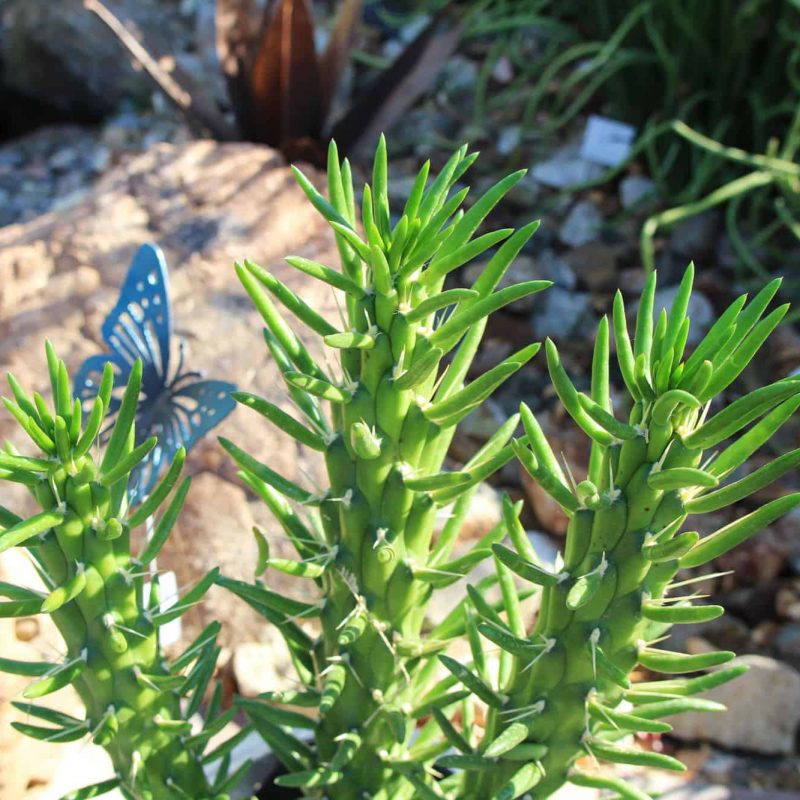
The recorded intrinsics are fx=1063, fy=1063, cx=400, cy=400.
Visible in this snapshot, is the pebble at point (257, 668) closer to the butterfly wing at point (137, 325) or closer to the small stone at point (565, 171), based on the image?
the butterfly wing at point (137, 325)

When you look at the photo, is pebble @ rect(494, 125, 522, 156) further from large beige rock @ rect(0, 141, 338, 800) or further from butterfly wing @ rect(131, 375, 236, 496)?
butterfly wing @ rect(131, 375, 236, 496)

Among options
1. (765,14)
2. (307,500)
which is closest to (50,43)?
(765,14)

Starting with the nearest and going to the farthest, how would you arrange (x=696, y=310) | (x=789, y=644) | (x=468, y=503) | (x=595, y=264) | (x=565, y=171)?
(x=468, y=503) < (x=789, y=644) < (x=696, y=310) < (x=595, y=264) < (x=565, y=171)

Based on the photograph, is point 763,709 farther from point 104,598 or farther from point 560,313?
point 104,598

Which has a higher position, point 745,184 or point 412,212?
point 412,212

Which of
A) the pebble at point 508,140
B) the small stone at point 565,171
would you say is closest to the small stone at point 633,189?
the small stone at point 565,171

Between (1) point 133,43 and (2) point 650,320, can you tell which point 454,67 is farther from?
(2) point 650,320

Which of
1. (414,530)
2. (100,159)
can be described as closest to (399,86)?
(100,159)
